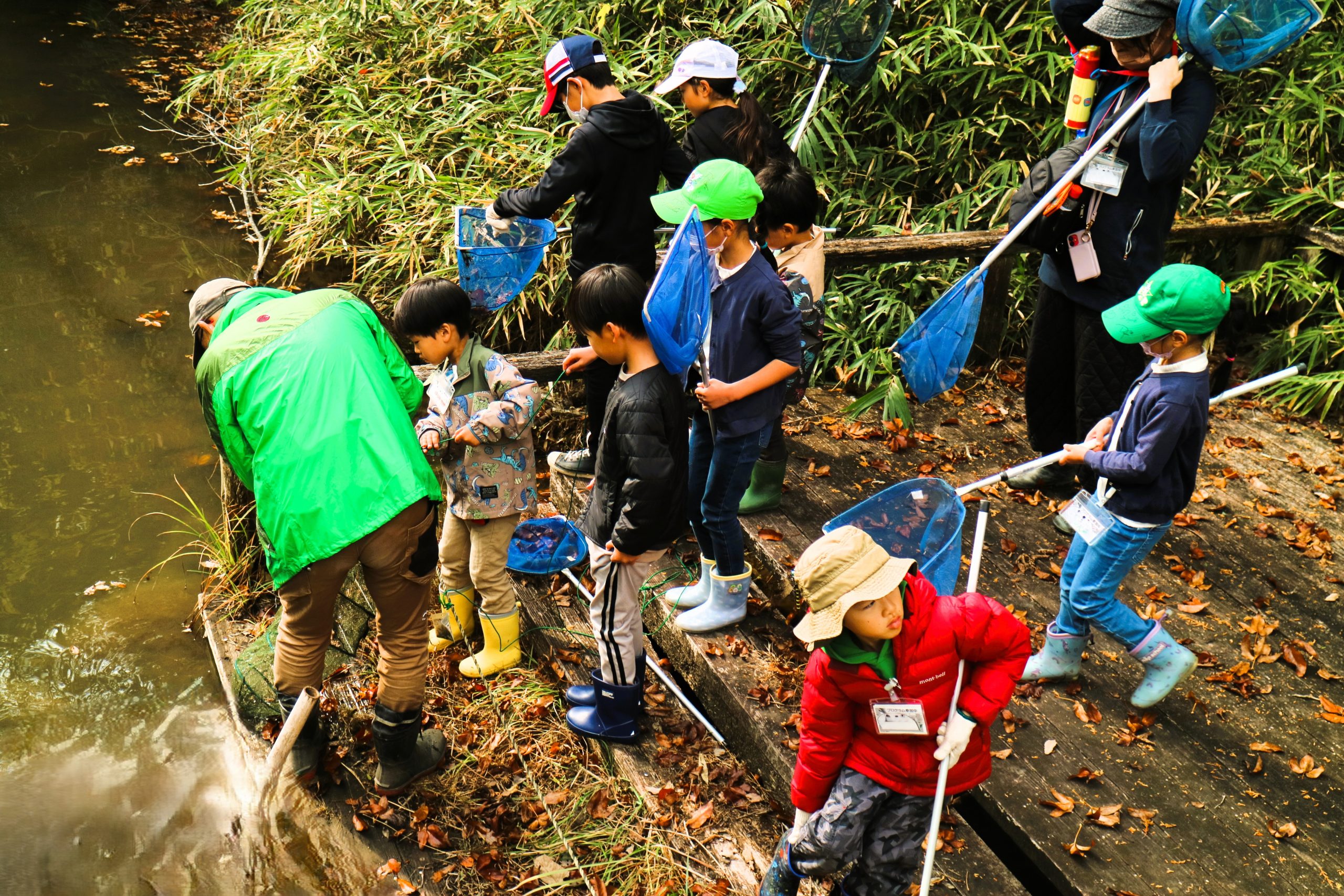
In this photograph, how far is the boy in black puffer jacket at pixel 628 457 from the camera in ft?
9.88

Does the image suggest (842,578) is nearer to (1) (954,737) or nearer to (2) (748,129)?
(1) (954,737)

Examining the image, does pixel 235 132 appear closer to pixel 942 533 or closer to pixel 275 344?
pixel 275 344

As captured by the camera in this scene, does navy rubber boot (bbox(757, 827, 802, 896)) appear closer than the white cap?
Yes

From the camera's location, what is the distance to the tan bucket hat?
2.23 m

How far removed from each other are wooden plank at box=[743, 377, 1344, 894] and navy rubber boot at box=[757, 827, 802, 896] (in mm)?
754

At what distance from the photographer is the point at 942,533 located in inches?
109

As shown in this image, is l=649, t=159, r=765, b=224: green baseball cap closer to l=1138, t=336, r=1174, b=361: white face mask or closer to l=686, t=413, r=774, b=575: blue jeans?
l=686, t=413, r=774, b=575: blue jeans

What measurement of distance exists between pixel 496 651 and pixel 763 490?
133 centimetres

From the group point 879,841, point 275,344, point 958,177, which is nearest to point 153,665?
point 275,344

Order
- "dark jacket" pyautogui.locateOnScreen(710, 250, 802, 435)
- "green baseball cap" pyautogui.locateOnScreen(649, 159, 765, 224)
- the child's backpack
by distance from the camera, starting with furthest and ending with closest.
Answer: the child's backpack, "dark jacket" pyautogui.locateOnScreen(710, 250, 802, 435), "green baseball cap" pyautogui.locateOnScreen(649, 159, 765, 224)

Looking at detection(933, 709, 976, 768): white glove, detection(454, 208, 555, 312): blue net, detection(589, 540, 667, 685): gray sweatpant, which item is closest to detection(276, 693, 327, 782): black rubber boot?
detection(589, 540, 667, 685): gray sweatpant

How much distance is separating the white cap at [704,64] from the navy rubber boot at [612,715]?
7.94 ft

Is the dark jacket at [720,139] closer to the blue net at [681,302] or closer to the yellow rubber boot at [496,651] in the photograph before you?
the blue net at [681,302]

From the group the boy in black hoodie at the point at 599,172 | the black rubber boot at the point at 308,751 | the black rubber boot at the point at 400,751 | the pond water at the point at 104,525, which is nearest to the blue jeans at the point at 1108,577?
the boy in black hoodie at the point at 599,172
